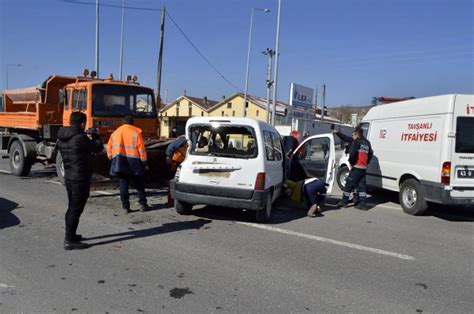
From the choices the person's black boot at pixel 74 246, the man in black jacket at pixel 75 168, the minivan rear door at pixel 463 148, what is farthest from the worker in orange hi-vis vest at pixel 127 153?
the minivan rear door at pixel 463 148

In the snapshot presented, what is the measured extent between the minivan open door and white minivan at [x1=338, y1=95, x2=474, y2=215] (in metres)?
1.72

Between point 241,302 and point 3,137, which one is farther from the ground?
point 3,137

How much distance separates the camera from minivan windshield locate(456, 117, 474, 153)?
760cm

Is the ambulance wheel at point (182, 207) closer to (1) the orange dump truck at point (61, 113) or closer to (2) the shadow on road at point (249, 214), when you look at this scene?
(2) the shadow on road at point (249, 214)

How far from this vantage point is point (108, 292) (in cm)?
390

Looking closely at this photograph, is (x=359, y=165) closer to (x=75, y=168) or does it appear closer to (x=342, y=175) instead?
(x=342, y=175)

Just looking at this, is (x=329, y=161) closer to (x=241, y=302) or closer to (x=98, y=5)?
(x=241, y=302)

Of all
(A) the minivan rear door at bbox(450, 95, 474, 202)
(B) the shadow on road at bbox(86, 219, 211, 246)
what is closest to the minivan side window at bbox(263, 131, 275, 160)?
(B) the shadow on road at bbox(86, 219, 211, 246)

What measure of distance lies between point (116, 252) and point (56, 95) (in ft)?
24.9

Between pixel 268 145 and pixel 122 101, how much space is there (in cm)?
450

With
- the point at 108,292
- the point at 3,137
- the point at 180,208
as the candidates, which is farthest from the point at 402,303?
the point at 3,137

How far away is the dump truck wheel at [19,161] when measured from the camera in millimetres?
11336

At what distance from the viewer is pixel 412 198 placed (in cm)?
850

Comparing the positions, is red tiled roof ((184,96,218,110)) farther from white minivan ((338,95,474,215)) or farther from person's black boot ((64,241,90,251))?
person's black boot ((64,241,90,251))
